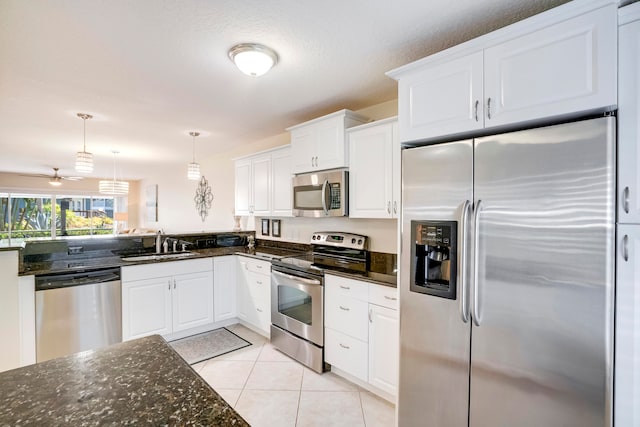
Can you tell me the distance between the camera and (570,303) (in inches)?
50.5

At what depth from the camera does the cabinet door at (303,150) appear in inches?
119

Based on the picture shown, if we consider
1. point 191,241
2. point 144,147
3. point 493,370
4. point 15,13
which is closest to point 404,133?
point 493,370

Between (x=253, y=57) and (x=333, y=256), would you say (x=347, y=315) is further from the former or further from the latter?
(x=253, y=57)

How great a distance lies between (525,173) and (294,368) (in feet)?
7.97

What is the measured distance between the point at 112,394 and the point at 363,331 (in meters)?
1.85

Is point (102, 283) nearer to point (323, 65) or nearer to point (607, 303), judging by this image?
point (323, 65)

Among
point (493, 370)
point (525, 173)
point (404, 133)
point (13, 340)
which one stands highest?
point (404, 133)

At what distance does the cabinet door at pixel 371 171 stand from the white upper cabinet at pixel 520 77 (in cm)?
59

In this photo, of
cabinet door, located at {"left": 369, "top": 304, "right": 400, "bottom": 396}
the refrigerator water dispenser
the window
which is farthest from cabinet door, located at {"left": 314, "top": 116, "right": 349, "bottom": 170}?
the window

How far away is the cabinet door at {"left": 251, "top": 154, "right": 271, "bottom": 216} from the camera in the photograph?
3.79 meters

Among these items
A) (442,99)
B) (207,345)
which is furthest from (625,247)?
(207,345)

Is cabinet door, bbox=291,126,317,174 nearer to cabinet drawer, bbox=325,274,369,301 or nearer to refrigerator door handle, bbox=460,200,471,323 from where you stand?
cabinet drawer, bbox=325,274,369,301

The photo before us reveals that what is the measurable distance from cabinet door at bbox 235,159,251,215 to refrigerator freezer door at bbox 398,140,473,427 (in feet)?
8.93

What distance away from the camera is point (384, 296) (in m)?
2.23
